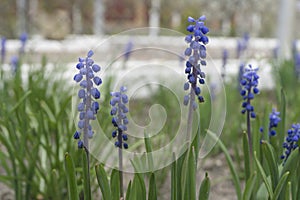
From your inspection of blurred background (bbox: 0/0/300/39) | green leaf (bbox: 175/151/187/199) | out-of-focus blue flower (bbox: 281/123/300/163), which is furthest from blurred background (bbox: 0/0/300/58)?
green leaf (bbox: 175/151/187/199)

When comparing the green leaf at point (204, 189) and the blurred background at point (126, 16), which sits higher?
the blurred background at point (126, 16)

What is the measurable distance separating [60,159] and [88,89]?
843 millimetres

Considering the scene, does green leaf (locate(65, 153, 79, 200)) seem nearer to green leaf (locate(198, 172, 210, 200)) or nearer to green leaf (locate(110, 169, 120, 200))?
green leaf (locate(110, 169, 120, 200))

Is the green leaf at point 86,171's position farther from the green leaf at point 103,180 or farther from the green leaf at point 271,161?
the green leaf at point 271,161

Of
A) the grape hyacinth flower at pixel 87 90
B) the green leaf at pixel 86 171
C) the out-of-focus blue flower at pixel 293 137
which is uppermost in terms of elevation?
the grape hyacinth flower at pixel 87 90

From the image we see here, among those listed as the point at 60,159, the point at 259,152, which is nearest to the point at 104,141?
the point at 60,159

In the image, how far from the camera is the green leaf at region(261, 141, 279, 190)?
1256 millimetres

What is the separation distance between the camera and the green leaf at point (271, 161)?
1.26m

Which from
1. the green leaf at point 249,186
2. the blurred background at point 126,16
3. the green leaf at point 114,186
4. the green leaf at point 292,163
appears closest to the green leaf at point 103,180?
the green leaf at point 114,186

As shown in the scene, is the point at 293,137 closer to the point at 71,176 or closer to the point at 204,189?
the point at 204,189

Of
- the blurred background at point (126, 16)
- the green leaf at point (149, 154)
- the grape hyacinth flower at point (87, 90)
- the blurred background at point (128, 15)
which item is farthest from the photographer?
the blurred background at point (128, 15)

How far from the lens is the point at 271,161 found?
128 centimetres

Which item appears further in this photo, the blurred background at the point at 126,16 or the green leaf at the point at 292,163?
the blurred background at the point at 126,16

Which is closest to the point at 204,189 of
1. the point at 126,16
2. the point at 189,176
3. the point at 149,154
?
the point at 189,176
